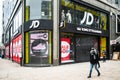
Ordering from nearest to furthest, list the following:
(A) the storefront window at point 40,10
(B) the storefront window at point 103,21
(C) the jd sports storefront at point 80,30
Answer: (A) the storefront window at point 40,10 < (C) the jd sports storefront at point 80,30 < (B) the storefront window at point 103,21

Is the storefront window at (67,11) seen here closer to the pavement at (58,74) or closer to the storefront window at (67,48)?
the storefront window at (67,48)

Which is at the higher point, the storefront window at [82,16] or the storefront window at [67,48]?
the storefront window at [82,16]

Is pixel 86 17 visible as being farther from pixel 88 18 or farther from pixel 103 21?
pixel 103 21

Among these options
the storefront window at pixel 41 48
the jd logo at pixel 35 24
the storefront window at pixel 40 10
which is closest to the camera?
the jd logo at pixel 35 24

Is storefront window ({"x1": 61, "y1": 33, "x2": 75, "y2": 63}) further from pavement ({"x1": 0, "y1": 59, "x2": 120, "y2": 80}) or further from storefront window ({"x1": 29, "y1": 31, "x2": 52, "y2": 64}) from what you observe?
pavement ({"x1": 0, "y1": 59, "x2": 120, "y2": 80})

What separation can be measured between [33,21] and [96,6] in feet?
36.3

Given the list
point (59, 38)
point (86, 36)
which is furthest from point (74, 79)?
point (86, 36)

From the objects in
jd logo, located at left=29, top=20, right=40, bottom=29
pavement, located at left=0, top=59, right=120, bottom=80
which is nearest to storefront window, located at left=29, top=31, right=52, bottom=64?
jd logo, located at left=29, top=20, right=40, bottom=29

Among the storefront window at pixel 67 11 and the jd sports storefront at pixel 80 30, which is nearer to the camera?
the storefront window at pixel 67 11

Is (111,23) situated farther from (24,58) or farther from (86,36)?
(24,58)

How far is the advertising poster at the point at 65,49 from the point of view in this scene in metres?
26.2

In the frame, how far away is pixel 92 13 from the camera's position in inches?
1281

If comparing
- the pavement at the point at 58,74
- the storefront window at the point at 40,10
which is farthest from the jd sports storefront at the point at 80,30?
the pavement at the point at 58,74

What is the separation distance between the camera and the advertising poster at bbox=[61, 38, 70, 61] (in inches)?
1031
